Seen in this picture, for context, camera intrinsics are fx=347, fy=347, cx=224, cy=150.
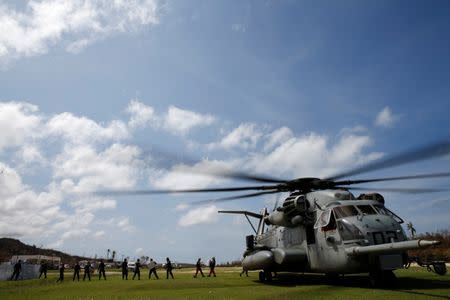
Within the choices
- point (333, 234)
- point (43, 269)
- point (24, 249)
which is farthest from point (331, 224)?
point (24, 249)

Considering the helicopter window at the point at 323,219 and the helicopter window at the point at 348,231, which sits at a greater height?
the helicopter window at the point at 323,219

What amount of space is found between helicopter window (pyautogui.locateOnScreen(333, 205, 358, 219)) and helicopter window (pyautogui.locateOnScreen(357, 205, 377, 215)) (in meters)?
0.26

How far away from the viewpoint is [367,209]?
1259 centimetres

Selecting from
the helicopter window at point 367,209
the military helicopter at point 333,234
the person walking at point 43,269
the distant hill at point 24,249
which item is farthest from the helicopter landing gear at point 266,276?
the distant hill at point 24,249

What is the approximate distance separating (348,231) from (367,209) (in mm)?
1255

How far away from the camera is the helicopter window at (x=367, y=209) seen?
1246 centimetres

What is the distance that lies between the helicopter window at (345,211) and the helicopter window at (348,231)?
9.3 inches

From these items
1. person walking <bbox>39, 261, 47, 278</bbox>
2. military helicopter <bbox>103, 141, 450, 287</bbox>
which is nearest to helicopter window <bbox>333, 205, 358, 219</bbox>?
military helicopter <bbox>103, 141, 450, 287</bbox>

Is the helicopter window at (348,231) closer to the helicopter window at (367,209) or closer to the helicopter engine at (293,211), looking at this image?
the helicopter window at (367,209)

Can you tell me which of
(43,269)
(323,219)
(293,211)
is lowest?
(43,269)

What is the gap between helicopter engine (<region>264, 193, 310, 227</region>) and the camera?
1455cm

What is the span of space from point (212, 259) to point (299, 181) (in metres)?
14.9

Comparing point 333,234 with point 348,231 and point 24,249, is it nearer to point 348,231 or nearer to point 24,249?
point 348,231

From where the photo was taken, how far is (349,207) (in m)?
12.6
